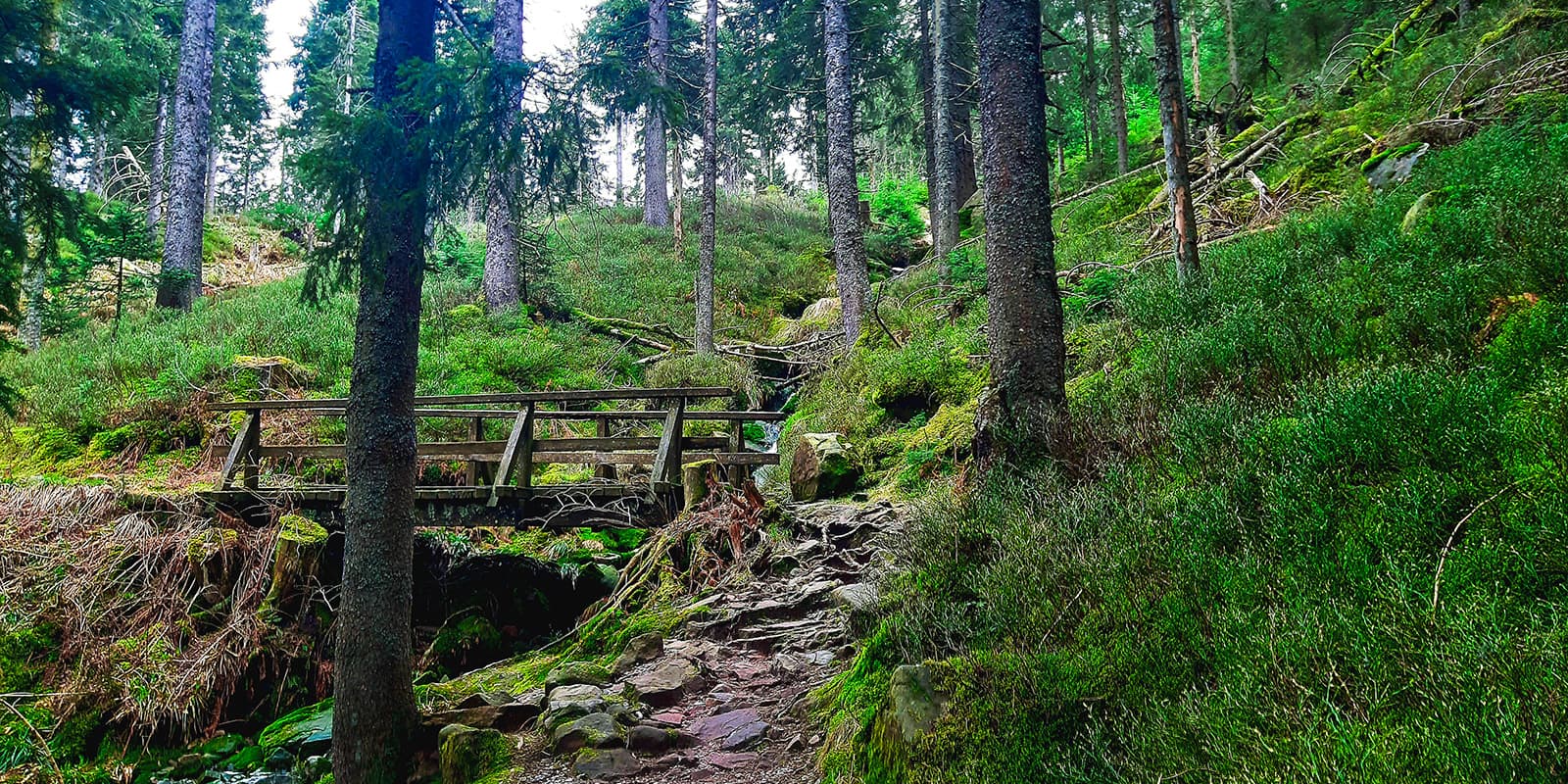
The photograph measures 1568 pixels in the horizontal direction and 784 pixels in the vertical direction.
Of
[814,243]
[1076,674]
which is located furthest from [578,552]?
[814,243]

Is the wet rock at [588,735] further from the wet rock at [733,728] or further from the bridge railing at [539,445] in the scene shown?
the bridge railing at [539,445]

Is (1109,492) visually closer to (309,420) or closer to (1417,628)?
(1417,628)

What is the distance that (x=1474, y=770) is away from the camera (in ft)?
5.36

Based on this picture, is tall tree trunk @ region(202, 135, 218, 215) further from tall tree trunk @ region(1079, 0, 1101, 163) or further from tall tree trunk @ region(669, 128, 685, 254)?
tall tree trunk @ region(1079, 0, 1101, 163)

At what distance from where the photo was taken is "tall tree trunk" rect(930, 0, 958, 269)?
50.4ft

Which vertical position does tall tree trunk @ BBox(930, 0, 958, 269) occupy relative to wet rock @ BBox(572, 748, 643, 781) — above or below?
above

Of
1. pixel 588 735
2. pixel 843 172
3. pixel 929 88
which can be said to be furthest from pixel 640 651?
pixel 929 88

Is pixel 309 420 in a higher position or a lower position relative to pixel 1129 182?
lower

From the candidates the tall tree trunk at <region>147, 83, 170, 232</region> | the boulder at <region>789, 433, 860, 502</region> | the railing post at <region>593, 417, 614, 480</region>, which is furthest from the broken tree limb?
the tall tree trunk at <region>147, 83, 170, 232</region>

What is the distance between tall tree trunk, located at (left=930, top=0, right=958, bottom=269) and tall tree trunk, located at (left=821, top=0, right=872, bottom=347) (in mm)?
2343

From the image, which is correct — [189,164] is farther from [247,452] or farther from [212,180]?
[212,180]

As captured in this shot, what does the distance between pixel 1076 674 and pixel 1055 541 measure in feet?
3.07

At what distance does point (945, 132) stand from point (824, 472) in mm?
10467

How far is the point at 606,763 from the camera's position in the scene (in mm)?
4156
